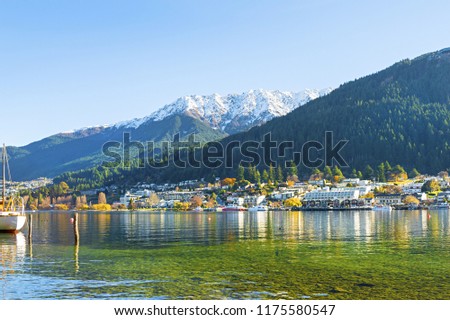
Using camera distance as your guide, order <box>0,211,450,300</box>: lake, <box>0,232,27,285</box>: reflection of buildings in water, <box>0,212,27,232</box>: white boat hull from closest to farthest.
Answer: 1. <box>0,211,450,300</box>: lake
2. <box>0,232,27,285</box>: reflection of buildings in water
3. <box>0,212,27,232</box>: white boat hull

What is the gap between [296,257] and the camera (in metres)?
41.3

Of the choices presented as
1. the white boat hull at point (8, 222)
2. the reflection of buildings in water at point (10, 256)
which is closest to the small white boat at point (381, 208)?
the white boat hull at point (8, 222)

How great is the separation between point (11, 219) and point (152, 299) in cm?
5822

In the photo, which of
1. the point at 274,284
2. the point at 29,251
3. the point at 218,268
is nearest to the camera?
the point at 274,284

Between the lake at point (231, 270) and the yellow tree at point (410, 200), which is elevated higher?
the lake at point (231, 270)

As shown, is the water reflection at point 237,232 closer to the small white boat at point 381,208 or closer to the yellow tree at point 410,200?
the small white boat at point 381,208

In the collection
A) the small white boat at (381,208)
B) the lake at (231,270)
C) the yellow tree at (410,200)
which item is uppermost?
the lake at (231,270)

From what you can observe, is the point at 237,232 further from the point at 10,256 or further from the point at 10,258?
the point at 10,258

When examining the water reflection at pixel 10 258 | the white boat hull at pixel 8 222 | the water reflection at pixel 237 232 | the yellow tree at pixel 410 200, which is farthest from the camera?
the yellow tree at pixel 410 200

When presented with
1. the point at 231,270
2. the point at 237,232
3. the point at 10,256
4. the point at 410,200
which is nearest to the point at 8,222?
the point at 10,256

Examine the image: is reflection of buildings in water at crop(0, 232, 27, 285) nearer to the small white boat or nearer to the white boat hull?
the white boat hull

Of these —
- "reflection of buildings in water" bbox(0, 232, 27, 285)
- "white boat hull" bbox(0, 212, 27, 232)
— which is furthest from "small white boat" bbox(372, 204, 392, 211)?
"reflection of buildings in water" bbox(0, 232, 27, 285)
